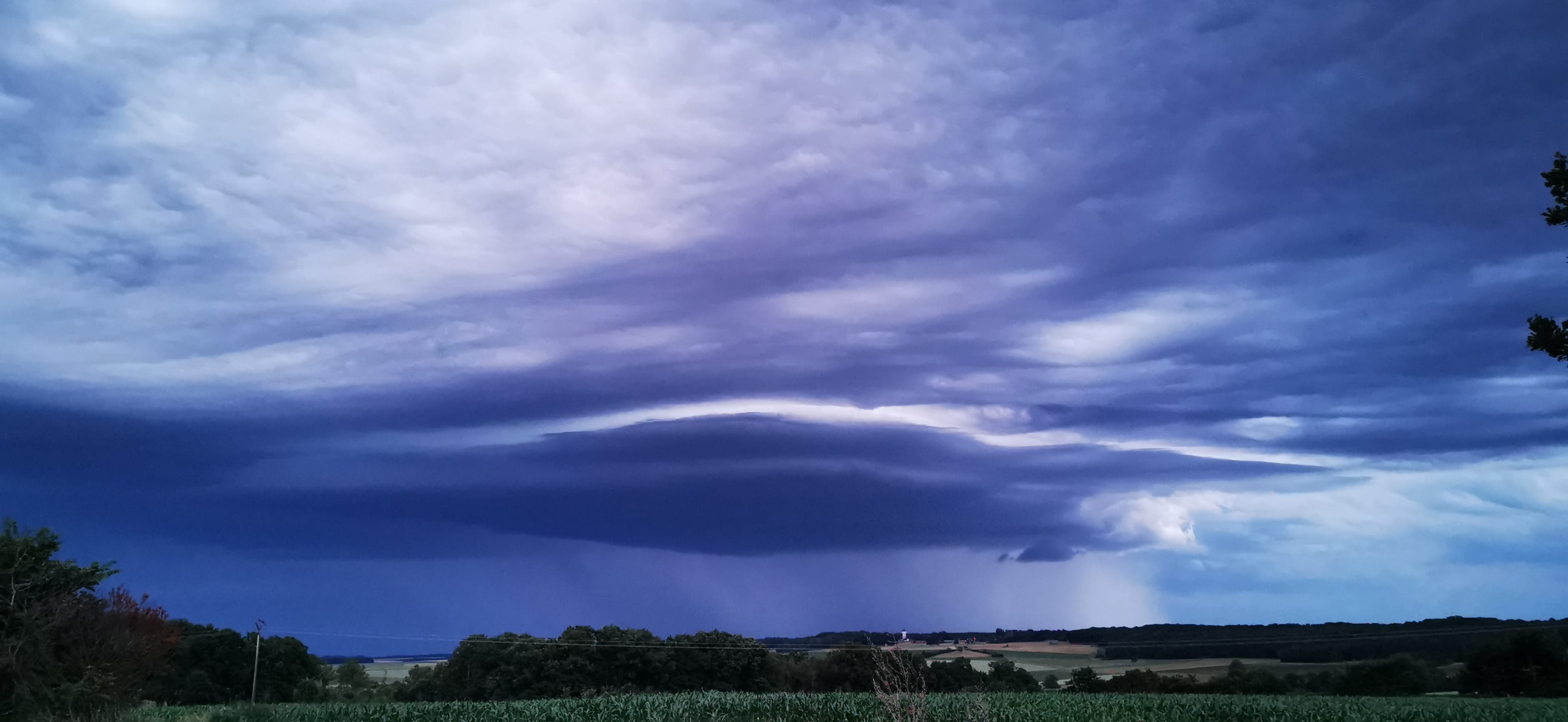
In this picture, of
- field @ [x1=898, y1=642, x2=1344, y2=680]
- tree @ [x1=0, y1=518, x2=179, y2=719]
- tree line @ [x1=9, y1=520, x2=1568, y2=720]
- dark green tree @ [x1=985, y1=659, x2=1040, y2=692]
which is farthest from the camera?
field @ [x1=898, y1=642, x2=1344, y2=680]

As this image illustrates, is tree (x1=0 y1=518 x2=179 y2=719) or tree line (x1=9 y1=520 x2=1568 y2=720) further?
tree line (x1=9 y1=520 x2=1568 y2=720)

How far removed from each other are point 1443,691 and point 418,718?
4075cm

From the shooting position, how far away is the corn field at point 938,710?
19375 millimetres

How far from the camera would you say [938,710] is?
65.2ft

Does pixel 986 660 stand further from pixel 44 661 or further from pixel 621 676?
pixel 44 661

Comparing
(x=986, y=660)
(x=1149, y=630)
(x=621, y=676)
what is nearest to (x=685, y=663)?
(x=621, y=676)

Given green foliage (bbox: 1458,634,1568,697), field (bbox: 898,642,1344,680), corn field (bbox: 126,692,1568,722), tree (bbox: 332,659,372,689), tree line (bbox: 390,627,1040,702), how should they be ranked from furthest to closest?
1. tree (bbox: 332,659,372,689)
2. tree line (bbox: 390,627,1040,702)
3. field (bbox: 898,642,1344,680)
4. green foliage (bbox: 1458,634,1568,697)
5. corn field (bbox: 126,692,1568,722)

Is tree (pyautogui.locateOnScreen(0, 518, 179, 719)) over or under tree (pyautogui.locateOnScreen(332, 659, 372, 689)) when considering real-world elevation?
over

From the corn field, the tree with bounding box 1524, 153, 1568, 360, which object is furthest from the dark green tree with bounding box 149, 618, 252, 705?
the tree with bounding box 1524, 153, 1568, 360

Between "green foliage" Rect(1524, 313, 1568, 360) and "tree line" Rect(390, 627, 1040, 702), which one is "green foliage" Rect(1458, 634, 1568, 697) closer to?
"tree line" Rect(390, 627, 1040, 702)

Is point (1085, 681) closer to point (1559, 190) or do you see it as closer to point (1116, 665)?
point (1116, 665)

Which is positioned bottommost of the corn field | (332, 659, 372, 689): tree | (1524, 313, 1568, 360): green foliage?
(332, 659, 372, 689): tree

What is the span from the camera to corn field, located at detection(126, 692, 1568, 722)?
63.6 ft

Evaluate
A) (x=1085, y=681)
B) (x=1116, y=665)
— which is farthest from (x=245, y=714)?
(x=1116, y=665)
